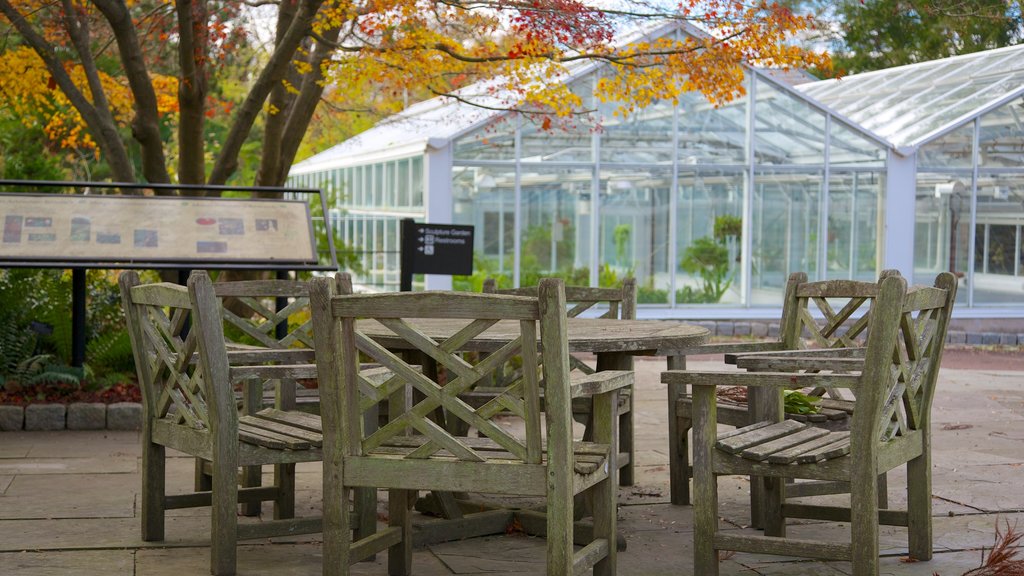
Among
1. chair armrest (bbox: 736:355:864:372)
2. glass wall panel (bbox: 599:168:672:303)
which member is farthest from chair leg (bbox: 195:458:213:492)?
glass wall panel (bbox: 599:168:672:303)

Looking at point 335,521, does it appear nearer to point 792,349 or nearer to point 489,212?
point 792,349

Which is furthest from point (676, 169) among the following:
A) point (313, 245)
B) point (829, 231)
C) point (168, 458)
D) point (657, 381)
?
point (168, 458)

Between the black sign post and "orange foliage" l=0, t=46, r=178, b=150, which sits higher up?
"orange foliage" l=0, t=46, r=178, b=150

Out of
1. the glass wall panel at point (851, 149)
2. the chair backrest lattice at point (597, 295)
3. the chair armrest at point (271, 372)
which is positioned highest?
the glass wall panel at point (851, 149)

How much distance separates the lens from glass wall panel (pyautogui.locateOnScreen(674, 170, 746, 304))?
46.7 feet

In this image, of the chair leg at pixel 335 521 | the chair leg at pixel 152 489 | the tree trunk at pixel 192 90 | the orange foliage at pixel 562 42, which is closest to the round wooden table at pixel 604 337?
the chair leg at pixel 335 521

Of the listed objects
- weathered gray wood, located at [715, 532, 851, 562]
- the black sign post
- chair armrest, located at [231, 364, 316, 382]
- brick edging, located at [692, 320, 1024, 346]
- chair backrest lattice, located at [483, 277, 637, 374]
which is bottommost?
brick edging, located at [692, 320, 1024, 346]

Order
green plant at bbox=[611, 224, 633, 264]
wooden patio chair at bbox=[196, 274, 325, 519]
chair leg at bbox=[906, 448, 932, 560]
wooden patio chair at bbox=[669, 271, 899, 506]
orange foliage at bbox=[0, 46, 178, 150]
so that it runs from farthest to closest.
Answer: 1. green plant at bbox=[611, 224, 633, 264]
2. orange foliage at bbox=[0, 46, 178, 150]
3. wooden patio chair at bbox=[669, 271, 899, 506]
4. wooden patio chair at bbox=[196, 274, 325, 519]
5. chair leg at bbox=[906, 448, 932, 560]

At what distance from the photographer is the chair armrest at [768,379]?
139 inches

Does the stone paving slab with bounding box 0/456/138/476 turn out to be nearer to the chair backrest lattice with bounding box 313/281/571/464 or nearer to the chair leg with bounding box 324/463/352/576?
the chair leg with bounding box 324/463/352/576

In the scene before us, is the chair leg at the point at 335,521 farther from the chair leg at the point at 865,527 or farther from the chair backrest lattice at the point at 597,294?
the chair backrest lattice at the point at 597,294

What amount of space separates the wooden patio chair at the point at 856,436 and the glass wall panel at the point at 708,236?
1024 centimetres

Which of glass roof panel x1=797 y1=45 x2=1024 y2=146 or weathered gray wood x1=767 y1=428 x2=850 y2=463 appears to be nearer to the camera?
weathered gray wood x1=767 y1=428 x2=850 y2=463

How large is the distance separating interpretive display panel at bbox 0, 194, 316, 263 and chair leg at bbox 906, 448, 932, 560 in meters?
4.49
